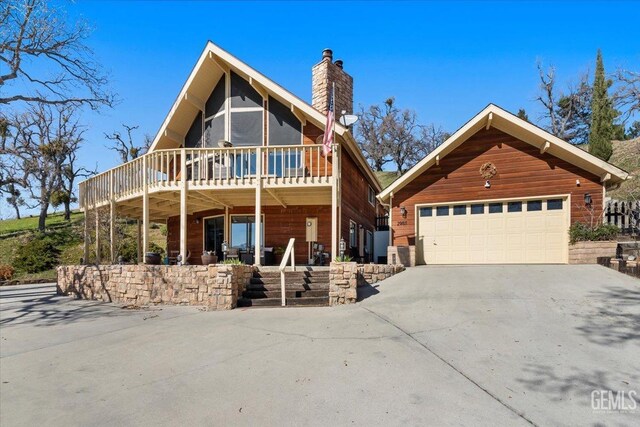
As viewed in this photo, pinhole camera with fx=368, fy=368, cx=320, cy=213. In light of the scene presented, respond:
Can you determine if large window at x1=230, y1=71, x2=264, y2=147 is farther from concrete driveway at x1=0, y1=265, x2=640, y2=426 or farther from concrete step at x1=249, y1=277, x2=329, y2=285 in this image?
concrete driveway at x1=0, y1=265, x2=640, y2=426

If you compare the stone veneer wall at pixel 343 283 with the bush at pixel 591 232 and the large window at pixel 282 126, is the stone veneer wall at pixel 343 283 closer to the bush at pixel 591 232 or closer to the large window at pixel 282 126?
the large window at pixel 282 126

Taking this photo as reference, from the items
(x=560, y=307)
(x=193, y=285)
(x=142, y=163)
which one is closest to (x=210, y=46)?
(x=142, y=163)

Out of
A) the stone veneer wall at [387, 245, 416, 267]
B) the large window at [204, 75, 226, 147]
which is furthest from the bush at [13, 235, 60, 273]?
the stone veneer wall at [387, 245, 416, 267]

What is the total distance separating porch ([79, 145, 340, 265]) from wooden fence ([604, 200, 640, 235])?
885 cm

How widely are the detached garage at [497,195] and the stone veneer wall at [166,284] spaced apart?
241 inches

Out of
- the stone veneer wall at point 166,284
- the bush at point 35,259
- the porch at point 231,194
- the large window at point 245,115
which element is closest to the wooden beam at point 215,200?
the porch at point 231,194

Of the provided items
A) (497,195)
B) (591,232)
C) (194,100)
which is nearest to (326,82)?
(194,100)

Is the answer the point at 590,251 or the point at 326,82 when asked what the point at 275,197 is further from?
the point at 590,251

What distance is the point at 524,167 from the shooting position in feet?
40.7

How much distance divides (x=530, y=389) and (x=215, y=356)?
4.01 m

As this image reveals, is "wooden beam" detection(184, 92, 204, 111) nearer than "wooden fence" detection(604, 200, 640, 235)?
No

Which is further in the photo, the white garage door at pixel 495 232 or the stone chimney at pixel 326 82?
the stone chimney at pixel 326 82

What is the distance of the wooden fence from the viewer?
11.7 m

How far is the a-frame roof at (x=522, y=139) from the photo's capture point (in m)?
11.4
